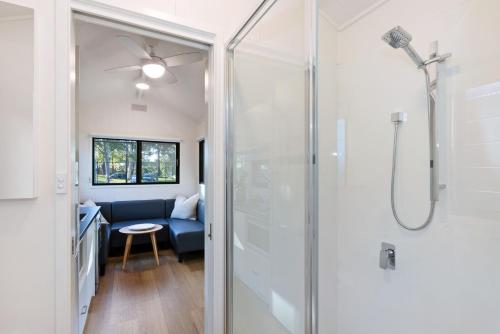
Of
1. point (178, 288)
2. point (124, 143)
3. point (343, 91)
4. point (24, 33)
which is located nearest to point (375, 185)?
point (343, 91)

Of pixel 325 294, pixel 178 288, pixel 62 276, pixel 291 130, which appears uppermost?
pixel 291 130

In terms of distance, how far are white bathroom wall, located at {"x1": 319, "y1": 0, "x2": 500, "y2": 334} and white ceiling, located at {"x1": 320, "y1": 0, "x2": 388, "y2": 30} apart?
5 cm

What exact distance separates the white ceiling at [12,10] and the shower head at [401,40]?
167 centimetres

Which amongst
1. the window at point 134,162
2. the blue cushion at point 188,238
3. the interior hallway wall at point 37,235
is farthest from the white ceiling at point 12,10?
the window at point 134,162

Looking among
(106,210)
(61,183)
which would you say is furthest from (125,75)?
(61,183)

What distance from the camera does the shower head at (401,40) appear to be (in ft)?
3.91

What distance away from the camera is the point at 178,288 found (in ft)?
9.20

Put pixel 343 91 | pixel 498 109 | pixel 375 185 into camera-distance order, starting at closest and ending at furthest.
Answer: pixel 498 109, pixel 375 185, pixel 343 91

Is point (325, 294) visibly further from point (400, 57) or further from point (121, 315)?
point (121, 315)

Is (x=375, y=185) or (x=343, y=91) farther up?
(x=343, y=91)

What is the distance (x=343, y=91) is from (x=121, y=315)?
2615 millimetres

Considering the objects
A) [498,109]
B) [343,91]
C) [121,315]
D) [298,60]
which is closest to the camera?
[498,109]

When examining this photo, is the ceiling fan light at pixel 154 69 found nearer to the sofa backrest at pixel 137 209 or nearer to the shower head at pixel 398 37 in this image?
the shower head at pixel 398 37

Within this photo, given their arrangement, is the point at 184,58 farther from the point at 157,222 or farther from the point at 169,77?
the point at 157,222
